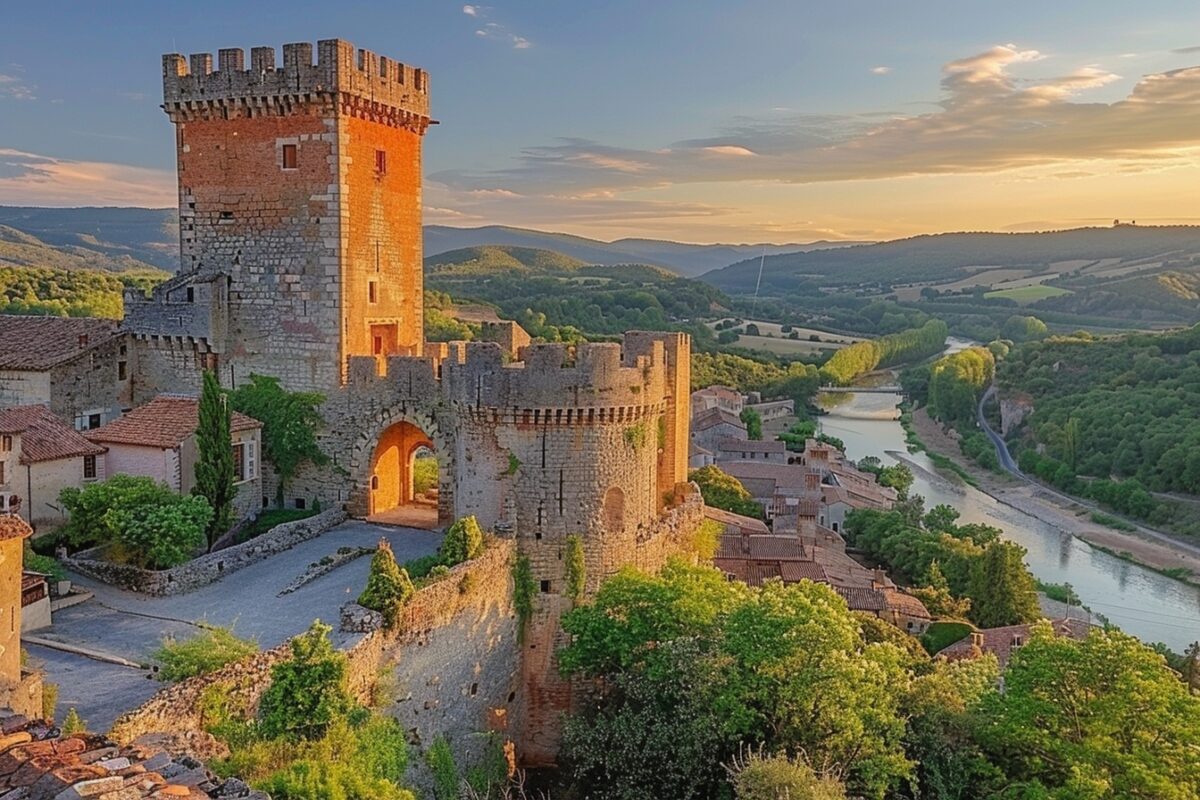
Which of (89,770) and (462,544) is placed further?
(462,544)

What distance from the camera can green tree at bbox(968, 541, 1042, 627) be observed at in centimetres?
3816

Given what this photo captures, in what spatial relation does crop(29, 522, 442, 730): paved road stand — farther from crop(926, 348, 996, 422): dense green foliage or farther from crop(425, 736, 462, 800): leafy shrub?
crop(926, 348, 996, 422): dense green foliage

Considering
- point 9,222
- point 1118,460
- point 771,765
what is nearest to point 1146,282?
point 1118,460

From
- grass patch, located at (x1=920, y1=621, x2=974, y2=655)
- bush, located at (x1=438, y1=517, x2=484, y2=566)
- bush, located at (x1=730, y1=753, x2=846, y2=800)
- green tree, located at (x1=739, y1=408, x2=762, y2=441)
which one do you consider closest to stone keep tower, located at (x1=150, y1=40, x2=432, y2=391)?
bush, located at (x1=438, y1=517, x2=484, y2=566)

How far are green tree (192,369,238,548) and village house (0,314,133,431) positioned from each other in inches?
172

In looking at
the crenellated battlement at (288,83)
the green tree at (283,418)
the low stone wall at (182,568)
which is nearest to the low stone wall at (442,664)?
the low stone wall at (182,568)

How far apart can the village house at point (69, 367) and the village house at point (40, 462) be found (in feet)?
5.84

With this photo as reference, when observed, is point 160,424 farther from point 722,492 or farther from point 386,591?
point 722,492

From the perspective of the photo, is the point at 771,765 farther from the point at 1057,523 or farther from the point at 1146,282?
the point at 1146,282

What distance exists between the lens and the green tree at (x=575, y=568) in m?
20.5

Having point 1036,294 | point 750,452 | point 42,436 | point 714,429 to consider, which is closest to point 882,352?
point 714,429

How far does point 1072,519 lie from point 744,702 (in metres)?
55.3

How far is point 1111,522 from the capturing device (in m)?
64.4

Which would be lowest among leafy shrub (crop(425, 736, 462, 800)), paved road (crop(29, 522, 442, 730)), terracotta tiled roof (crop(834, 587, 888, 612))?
terracotta tiled roof (crop(834, 587, 888, 612))
